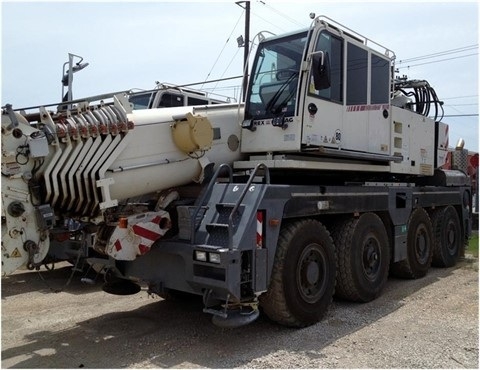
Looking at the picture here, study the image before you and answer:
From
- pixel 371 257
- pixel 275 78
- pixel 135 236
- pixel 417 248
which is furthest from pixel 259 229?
pixel 417 248

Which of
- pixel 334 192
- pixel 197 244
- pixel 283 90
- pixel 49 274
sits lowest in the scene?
pixel 49 274

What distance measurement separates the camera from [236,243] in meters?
4.43

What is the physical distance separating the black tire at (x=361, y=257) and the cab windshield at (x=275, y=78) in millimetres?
1711

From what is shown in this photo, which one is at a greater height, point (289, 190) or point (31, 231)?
point (289, 190)

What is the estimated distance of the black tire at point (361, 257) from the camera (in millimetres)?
6016

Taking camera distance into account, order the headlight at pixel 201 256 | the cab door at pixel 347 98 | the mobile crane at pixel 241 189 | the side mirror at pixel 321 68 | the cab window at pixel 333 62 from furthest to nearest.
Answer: the cab window at pixel 333 62 < the cab door at pixel 347 98 < the side mirror at pixel 321 68 < the headlight at pixel 201 256 < the mobile crane at pixel 241 189

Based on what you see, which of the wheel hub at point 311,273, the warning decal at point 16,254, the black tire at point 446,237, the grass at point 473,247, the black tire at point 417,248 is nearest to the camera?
the warning decal at point 16,254

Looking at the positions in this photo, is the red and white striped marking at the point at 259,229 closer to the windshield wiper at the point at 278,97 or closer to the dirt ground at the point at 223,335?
the dirt ground at the point at 223,335

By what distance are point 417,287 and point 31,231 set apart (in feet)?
18.2

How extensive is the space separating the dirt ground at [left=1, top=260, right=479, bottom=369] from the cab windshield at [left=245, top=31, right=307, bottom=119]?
2.47 meters

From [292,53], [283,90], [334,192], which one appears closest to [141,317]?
[334,192]

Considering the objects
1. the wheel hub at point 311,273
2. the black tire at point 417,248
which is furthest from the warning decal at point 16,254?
the black tire at point 417,248

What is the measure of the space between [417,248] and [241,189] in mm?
4417

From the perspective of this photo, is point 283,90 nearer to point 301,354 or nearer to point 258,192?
point 258,192
